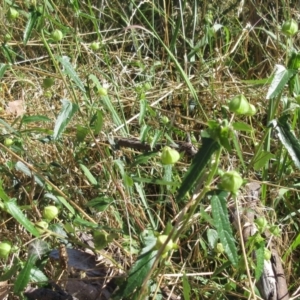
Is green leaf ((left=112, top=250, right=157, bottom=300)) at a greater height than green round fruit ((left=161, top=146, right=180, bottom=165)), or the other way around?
green round fruit ((left=161, top=146, right=180, bottom=165))

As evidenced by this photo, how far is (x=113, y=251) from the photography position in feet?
4.21

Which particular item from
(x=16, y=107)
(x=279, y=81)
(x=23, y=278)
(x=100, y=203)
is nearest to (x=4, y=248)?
(x=23, y=278)

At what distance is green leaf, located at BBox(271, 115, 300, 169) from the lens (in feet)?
2.95

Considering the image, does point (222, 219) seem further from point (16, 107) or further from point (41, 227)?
point (16, 107)

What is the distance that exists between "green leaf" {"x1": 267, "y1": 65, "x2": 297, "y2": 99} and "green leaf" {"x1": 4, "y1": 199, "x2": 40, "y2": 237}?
434mm

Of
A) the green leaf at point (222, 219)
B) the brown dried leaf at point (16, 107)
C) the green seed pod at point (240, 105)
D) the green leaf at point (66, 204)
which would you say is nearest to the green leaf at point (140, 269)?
the green leaf at point (222, 219)

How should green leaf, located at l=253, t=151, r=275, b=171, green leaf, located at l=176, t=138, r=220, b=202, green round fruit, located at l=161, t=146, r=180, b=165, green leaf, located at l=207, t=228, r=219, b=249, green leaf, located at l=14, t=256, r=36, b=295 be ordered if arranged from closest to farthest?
green leaf, located at l=176, t=138, r=220, b=202 < green round fruit, located at l=161, t=146, r=180, b=165 < green leaf, located at l=14, t=256, r=36, b=295 < green leaf, located at l=253, t=151, r=275, b=171 < green leaf, located at l=207, t=228, r=219, b=249

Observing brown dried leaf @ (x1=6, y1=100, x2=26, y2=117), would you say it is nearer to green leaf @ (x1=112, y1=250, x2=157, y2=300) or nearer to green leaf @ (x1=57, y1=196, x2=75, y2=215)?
green leaf @ (x1=57, y1=196, x2=75, y2=215)

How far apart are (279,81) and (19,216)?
18.5 inches

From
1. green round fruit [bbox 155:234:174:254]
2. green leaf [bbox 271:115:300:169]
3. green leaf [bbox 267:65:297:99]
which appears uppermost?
green leaf [bbox 267:65:297:99]

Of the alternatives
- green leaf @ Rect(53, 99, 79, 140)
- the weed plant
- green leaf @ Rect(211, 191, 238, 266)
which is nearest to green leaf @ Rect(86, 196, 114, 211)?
the weed plant

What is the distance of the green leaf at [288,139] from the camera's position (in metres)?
0.90

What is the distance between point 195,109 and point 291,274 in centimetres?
65

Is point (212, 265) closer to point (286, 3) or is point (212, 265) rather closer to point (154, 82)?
point (154, 82)
